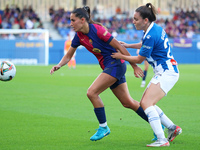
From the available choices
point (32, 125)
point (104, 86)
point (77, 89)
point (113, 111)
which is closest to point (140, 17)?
point (104, 86)

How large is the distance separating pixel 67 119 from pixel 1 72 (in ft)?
→ 5.50

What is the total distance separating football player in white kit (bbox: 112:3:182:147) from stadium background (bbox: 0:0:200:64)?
26360mm

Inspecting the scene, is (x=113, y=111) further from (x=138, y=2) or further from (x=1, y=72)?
(x=138, y=2)

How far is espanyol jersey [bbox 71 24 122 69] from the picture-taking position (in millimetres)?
6656

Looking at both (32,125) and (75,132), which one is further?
(32,125)

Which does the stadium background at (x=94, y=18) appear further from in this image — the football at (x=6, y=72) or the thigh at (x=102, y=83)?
the thigh at (x=102, y=83)

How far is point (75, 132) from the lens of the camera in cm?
751

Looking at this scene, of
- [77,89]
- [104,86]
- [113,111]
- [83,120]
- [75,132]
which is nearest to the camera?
[104,86]

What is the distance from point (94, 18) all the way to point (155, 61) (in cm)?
3520

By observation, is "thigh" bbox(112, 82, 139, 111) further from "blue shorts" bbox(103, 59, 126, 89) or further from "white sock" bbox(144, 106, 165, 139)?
"white sock" bbox(144, 106, 165, 139)

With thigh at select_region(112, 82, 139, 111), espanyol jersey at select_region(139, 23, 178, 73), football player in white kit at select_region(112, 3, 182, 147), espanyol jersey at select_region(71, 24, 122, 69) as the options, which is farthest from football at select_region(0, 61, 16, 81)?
espanyol jersey at select_region(139, 23, 178, 73)

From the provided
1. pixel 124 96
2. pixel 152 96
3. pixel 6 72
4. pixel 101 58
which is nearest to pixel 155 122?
pixel 152 96

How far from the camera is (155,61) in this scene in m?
6.25

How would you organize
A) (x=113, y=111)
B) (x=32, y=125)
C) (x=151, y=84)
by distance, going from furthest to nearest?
(x=113, y=111)
(x=32, y=125)
(x=151, y=84)
